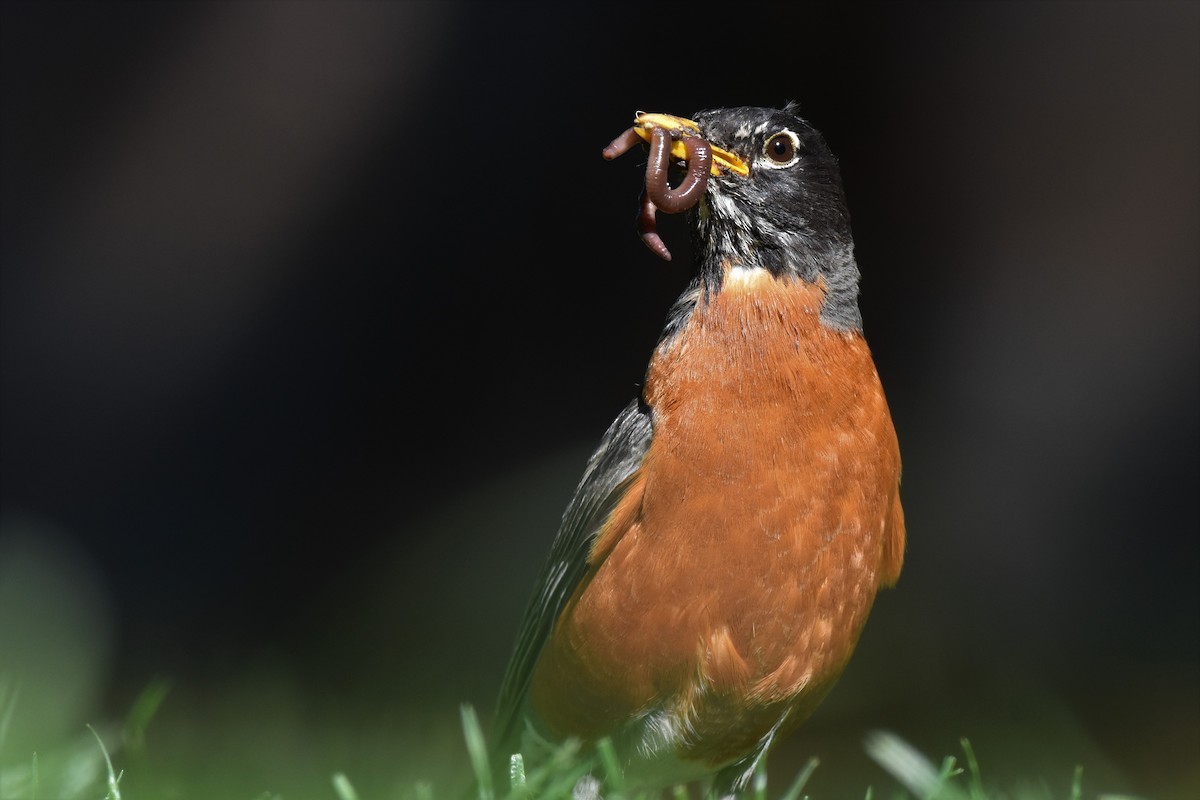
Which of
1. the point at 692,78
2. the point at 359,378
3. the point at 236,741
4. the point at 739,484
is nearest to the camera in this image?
the point at 739,484

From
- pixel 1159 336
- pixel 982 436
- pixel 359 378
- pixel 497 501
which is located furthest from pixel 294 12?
pixel 1159 336

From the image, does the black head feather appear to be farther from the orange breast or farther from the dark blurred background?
the dark blurred background

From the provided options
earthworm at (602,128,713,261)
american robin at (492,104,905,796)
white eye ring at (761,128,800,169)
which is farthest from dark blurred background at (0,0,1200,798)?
earthworm at (602,128,713,261)

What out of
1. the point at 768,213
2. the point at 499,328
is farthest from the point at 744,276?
the point at 499,328

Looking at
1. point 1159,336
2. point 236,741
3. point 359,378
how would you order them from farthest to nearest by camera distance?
point 359,378 → point 1159,336 → point 236,741

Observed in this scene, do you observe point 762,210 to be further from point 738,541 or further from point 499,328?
point 499,328

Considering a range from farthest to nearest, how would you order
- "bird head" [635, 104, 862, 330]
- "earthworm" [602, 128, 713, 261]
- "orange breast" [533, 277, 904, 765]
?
"bird head" [635, 104, 862, 330] → "earthworm" [602, 128, 713, 261] → "orange breast" [533, 277, 904, 765]

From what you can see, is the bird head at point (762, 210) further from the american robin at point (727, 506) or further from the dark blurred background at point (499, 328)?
the dark blurred background at point (499, 328)

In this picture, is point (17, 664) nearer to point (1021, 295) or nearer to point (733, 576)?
point (733, 576)

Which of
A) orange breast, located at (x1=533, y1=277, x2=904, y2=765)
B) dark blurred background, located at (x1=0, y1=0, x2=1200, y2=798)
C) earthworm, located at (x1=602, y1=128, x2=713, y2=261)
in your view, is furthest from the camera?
dark blurred background, located at (x1=0, y1=0, x2=1200, y2=798)
